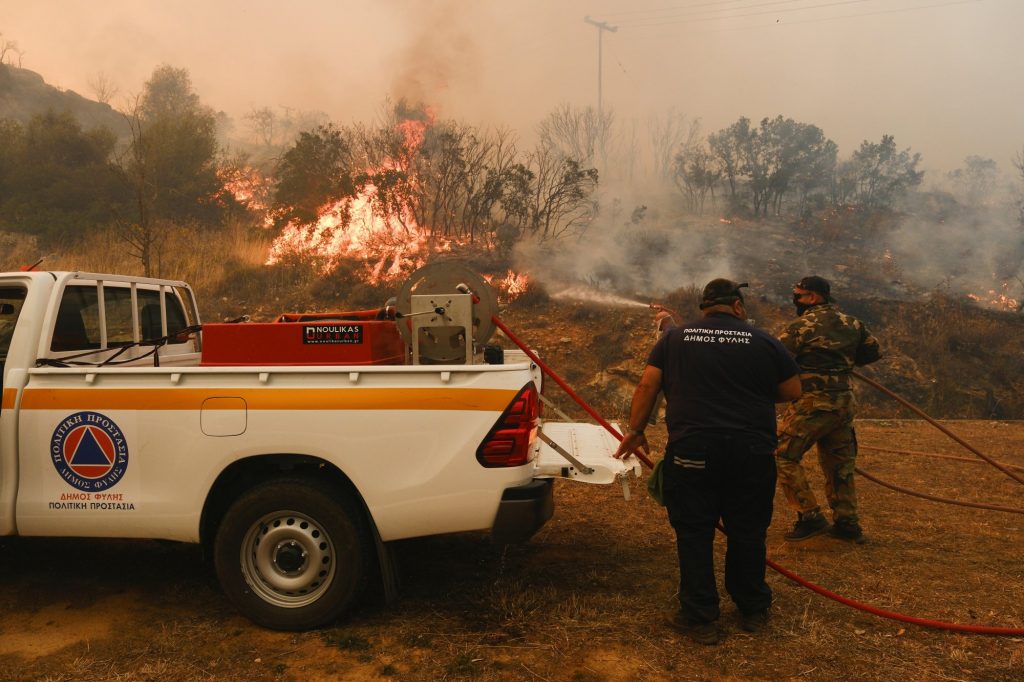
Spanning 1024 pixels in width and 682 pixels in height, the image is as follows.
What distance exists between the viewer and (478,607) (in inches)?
159

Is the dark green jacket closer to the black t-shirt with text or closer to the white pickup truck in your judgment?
the black t-shirt with text

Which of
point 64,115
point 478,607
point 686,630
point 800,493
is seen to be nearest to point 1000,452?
point 800,493

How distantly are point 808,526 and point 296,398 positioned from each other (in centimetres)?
384

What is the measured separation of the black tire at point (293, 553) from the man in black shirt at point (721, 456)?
1583 millimetres

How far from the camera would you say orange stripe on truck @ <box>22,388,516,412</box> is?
11.6 ft

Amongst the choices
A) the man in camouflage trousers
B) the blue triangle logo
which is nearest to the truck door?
the blue triangle logo

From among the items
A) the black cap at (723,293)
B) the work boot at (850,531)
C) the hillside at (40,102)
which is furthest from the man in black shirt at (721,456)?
the hillside at (40,102)

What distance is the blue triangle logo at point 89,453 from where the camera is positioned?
3.79m

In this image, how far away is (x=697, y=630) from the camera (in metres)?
3.66

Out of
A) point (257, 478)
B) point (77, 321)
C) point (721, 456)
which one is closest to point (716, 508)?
point (721, 456)

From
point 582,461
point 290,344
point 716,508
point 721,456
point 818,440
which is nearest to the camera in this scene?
point 721,456

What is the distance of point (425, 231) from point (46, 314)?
15.5 m

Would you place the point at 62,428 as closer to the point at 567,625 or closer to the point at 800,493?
the point at 567,625

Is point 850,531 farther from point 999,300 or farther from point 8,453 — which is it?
point 999,300
